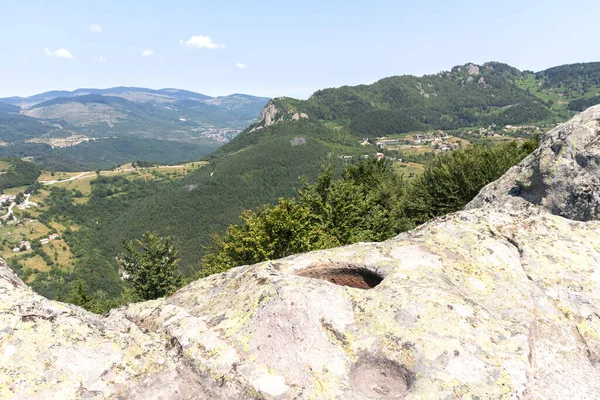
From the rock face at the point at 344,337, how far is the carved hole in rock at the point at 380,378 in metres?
0.02

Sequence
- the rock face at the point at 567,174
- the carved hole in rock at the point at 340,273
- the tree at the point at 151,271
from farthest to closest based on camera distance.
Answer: the tree at the point at 151,271
the rock face at the point at 567,174
the carved hole in rock at the point at 340,273

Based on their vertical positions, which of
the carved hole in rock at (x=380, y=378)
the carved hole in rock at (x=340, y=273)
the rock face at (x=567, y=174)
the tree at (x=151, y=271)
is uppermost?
the rock face at (x=567, y=174)

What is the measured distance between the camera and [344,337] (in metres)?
7.58

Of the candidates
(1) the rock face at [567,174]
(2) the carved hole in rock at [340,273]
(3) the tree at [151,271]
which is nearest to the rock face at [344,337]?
(2) the carved hole in rock at [340,273]

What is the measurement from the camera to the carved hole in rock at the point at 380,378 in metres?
6.80

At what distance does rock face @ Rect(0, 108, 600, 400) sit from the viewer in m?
6.53

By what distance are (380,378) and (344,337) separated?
112 cm

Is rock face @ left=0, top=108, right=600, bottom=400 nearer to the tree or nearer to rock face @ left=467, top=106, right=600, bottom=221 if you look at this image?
rock face @ left=467, top=106, right=600, bottom=221

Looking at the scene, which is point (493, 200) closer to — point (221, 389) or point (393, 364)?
point (393, 364)

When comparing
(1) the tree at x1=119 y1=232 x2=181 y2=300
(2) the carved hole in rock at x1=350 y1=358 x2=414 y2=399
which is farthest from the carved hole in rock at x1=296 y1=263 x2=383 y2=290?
(1) the tree at x1=119 y1=232 x2=181 y2=300

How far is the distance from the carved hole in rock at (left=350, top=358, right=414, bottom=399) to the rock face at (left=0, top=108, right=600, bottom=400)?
25mm

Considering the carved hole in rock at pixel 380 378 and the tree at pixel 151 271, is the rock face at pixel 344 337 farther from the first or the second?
the tree at pixel 151 271

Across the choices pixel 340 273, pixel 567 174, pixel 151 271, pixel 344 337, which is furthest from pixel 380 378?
pixel 151 271

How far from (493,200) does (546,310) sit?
1338cm
